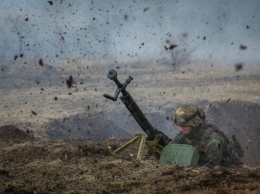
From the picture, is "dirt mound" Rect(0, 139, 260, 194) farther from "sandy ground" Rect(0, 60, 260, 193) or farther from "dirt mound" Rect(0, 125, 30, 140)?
"dirt mound" Rect(0, 125, 30, 140)

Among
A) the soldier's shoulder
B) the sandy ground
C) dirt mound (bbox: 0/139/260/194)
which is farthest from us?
the soldier's shoulder

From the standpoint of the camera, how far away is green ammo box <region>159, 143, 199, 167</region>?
641cm

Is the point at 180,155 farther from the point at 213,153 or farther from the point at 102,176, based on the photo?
the point at 102,176

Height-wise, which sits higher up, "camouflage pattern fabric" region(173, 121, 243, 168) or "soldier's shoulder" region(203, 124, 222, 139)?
"soldier's shoulder" region(203, 124, 222, 139)

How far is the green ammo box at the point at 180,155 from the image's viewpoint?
6.41m

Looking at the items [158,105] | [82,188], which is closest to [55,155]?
[82,188]

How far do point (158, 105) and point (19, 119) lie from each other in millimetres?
6397

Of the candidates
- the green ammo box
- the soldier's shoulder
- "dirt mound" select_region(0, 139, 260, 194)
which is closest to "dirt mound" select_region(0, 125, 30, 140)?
"dirt mound" select_region(0, 139, 260, 194)

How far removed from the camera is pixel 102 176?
6.21 metres

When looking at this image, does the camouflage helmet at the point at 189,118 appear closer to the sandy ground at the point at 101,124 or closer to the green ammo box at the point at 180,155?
the green ammo box at the point at 180,155

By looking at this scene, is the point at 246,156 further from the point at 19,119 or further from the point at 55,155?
the point at 19,119

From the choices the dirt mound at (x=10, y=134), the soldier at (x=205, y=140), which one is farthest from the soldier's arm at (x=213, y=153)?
the dirt mound at (x=10, y=134)

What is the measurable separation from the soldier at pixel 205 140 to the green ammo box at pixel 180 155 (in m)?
0.36

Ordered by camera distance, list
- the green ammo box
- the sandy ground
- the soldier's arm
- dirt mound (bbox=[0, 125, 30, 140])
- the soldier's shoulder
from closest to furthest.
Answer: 1. the sandy ground
2. the green ammo box
3. the soldier's arm
4. the soldier's shoulder
5. dirt mound (bbox=[0, 125, 30, 140])
